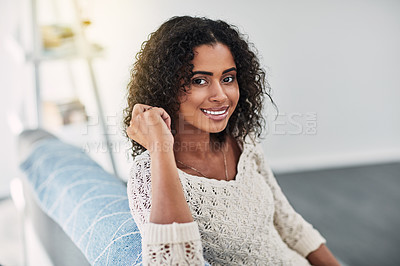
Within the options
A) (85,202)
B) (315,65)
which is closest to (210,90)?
(85,202)

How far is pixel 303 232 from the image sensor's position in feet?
3.51

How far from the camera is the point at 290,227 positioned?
107 cm

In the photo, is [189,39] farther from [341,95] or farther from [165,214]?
[341,95]

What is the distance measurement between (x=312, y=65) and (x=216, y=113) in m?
1.37

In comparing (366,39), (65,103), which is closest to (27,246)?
(65,103)

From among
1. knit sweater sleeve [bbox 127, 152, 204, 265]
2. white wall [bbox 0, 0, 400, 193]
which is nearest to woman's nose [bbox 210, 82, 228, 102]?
knit sweater sleeve [bbox 127, 152, 204, 265]

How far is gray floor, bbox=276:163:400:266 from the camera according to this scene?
1703 millimetres

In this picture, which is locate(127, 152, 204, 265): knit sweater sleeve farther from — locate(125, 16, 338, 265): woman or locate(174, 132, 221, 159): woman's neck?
locate(174, 132, 221, 159): woman's neck

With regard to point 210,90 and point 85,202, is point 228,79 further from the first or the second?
point 85,202

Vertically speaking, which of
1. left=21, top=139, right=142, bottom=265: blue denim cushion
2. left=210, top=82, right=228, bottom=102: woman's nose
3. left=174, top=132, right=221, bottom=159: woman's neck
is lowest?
left=21, top=139, right=142, bottom=265: blue denim cushion

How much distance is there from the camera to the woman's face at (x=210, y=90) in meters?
0.78

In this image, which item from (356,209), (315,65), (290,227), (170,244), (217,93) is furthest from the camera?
(315,65)

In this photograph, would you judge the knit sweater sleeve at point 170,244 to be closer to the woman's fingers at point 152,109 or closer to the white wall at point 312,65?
the woman's fingers at point 152,109

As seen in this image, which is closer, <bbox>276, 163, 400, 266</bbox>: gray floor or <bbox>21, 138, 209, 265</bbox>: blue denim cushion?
<bbox>21, 138, 209, 265</bbox>: blue denim cushion
